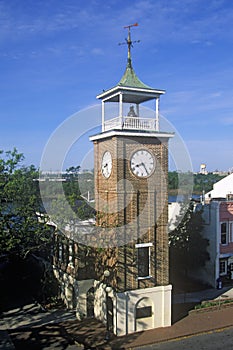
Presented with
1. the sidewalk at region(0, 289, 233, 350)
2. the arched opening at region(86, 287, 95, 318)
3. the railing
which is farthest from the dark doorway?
the railing

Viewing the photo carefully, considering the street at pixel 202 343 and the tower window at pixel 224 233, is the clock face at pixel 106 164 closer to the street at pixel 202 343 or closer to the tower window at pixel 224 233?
the street at pixel 202 343

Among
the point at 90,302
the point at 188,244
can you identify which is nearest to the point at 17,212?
the point at 90,302

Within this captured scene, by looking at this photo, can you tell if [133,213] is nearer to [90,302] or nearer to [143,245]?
[143,245]

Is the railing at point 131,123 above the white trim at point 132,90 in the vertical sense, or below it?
below

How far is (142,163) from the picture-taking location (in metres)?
18.1

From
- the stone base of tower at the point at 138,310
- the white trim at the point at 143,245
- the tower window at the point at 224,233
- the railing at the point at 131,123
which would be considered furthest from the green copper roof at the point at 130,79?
the tower window at the point at 224,233

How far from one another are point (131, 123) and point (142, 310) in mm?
8603

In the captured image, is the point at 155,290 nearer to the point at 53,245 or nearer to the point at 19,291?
the point at 53,245

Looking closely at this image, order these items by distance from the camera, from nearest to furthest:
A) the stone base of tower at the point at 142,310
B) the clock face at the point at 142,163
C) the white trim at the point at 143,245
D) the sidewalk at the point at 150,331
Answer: the sidewalk at the point at 150,331, the stone base of tower at the point at 142,310, the clock face at the point at 142,163, the white trim at the point at 143,245

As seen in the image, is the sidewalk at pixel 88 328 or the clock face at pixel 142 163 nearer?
the sidewalk at pixel 88 328

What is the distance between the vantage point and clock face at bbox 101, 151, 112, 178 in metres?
18.2

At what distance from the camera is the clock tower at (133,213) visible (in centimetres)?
1761

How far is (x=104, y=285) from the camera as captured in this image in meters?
18.9

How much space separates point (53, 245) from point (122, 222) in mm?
8132
